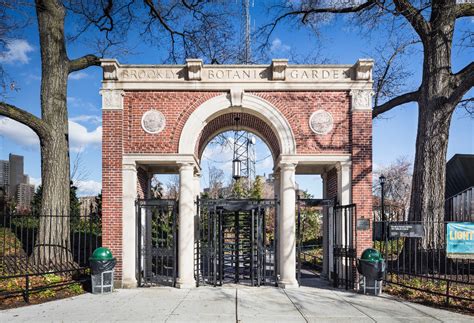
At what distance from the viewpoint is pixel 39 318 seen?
7.30m

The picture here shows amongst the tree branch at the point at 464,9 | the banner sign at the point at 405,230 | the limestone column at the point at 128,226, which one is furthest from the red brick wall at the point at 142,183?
the tree branch at the point at 464,9

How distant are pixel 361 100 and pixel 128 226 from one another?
283 inches

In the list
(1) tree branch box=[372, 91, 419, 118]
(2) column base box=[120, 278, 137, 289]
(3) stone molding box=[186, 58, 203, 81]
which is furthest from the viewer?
(1) tree branch box=[372, 91, 419, 118]

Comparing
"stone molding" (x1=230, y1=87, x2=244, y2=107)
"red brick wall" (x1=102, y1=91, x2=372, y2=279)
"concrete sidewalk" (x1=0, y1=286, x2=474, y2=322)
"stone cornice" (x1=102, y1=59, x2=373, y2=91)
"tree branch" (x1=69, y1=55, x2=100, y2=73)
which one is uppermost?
"tree branch" (x1=69, y1=55, x2=100, y2=73)

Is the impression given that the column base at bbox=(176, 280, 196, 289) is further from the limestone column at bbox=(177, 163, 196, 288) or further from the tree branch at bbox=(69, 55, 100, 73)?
the tree branch at bbox=(69, 55, 100, 73)

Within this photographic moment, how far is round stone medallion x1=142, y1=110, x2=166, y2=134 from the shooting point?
10766mm

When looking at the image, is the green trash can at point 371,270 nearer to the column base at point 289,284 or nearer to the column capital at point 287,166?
the column base at point 289,284

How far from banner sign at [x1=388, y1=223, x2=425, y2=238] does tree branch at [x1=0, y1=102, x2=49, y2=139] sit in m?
10.0

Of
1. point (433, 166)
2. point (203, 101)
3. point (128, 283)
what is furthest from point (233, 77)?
point (433, 166)

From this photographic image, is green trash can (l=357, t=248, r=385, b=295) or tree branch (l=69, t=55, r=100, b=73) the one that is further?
tree branch (l=69, t=55, r=100, b=73)

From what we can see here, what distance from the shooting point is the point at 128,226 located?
34.4 ft

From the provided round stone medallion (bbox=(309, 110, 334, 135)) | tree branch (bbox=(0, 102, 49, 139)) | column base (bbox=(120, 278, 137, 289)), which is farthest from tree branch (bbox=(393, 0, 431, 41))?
tree branch (bbox=(0, 102, 49, 139))

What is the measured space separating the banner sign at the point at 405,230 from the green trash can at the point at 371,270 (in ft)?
3.05

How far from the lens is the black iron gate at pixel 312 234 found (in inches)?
437
